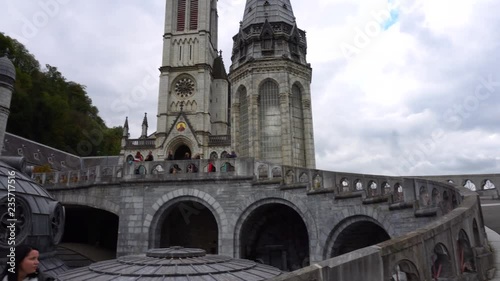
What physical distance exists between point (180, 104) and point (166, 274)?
38148 mm

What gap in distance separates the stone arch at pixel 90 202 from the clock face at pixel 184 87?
27.7 metres

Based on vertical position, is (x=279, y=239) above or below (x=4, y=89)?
below

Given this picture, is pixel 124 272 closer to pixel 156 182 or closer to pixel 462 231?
pixel 462 231

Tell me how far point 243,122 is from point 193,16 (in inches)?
1029

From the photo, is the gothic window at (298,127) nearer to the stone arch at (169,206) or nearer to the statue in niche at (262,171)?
the statue in niche at (262,171)

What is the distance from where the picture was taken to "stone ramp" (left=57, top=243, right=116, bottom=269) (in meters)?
15.1

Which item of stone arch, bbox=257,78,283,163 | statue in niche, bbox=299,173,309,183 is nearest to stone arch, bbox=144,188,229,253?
statue in niche, bbox=299,173,309,183

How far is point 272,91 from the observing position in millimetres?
24062

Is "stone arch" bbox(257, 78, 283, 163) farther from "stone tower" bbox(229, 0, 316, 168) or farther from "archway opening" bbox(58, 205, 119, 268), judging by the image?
"archway opening" bbox(58, 205, 119, 268)

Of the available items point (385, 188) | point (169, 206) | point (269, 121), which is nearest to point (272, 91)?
point (269, 121)

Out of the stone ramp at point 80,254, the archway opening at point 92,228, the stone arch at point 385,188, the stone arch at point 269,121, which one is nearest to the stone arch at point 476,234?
the stone arch at point 385,188

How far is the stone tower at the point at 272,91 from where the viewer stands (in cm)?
2339

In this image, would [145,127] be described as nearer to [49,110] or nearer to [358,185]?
[49,110]

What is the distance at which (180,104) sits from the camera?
4216 cm
